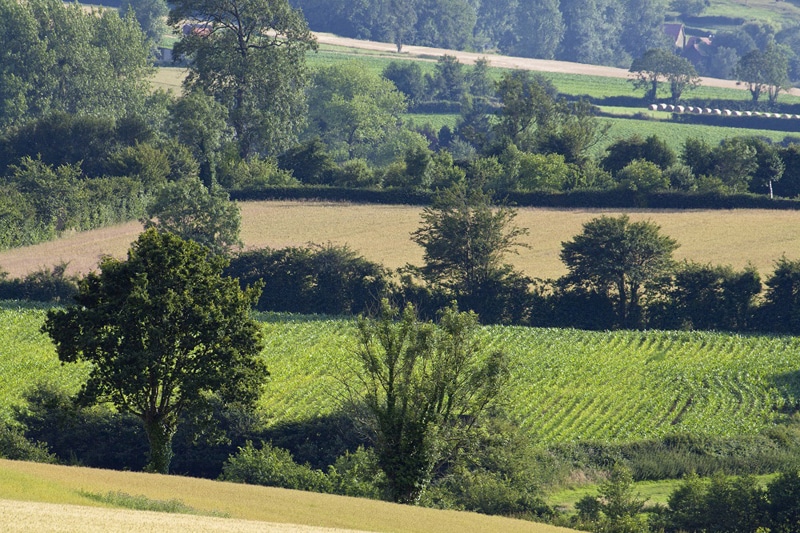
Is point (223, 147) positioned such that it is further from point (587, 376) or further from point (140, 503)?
point (140, 503)

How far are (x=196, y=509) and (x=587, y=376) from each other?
32.9 meters

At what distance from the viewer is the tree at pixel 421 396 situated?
1900 inches

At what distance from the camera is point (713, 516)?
4675 centimetres

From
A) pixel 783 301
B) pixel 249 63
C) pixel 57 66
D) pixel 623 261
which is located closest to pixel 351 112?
pixel 57 66

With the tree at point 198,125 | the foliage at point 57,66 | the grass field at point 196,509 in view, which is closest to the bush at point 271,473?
the grass field at point 196,509

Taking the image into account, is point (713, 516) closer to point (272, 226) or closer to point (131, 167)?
point (272, 226)

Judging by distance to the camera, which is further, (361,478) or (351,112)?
(351,112)

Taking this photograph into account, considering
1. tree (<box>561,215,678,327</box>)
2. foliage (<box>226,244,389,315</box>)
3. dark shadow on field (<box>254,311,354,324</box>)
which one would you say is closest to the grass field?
dark shadow on field (<box>254,311,354,324</box>)

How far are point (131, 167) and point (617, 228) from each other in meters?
51.7

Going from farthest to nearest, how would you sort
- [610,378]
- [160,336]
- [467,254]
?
[467,254], [610,378], [160,336]

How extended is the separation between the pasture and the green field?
14.8 m

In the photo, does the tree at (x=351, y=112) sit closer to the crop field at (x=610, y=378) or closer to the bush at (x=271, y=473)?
the crop field at (x=610, y=378)

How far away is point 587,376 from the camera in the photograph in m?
68.1

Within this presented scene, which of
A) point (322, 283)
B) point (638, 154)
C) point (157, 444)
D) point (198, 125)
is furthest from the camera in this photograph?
point (198, 125)
